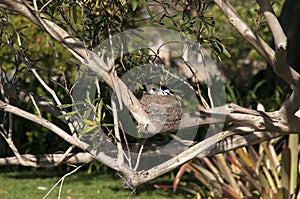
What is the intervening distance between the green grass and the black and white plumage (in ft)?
11.7

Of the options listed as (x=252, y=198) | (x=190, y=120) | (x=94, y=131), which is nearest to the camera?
(x=190, y=120)

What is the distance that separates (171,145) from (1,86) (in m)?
1.10

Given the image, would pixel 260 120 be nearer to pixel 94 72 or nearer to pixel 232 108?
pixel 232 108

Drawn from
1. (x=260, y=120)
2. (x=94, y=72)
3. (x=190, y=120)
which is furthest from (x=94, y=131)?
(x=260, y=120)

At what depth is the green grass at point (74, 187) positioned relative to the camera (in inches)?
283

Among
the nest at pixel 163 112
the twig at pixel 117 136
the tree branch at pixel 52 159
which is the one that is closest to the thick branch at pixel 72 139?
the twig at pixel 117 136

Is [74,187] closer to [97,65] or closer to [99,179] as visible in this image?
[99,179]

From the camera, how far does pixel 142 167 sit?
13.2 feet

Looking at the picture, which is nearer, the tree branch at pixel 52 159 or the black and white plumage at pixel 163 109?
the black and white plumage at pixel 163 109

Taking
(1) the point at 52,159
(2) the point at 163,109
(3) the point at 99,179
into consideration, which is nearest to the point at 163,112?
(2) the point at 163,109

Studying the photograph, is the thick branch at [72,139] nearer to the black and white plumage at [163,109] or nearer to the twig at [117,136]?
the twig at [117,136]

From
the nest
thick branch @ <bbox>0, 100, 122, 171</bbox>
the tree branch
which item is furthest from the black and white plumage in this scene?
the tree branch

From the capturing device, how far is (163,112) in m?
3.40

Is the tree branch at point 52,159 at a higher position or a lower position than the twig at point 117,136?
lower
